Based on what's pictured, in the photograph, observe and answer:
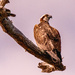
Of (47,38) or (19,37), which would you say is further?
(47,38)

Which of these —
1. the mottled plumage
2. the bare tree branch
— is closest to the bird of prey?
the mottled plumage

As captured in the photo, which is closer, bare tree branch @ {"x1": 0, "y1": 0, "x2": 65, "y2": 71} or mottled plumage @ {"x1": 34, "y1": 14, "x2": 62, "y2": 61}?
bare tree branch @ {"x1": 0, "y1": 0, "x2": 65, "y2": 71}

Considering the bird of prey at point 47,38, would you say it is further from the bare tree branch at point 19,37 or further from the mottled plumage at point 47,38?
the bare tree branch at point 19,37

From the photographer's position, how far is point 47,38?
23.8 ft

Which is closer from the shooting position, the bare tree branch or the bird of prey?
the bare tree branch

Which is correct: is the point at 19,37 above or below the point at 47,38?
below

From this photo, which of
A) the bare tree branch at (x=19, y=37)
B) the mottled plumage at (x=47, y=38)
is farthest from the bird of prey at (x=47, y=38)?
the bare tree branch at (x=19, y=37)

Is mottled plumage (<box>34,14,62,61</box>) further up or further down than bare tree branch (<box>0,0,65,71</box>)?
further up

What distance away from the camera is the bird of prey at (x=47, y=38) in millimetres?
6707

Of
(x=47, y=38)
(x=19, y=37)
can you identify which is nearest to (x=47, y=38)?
(x=47, y=38)

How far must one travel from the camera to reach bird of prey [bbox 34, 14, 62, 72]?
671 centimetres

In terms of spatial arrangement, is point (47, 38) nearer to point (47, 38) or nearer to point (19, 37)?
point (47, 38)

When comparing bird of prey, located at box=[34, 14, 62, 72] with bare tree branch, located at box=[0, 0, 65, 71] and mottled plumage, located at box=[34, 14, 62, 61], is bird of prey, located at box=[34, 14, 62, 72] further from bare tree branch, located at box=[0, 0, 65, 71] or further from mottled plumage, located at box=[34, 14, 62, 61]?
bare tree branch, located at box=[0, 0, 65, 71]

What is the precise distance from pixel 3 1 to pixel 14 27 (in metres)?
0.66
